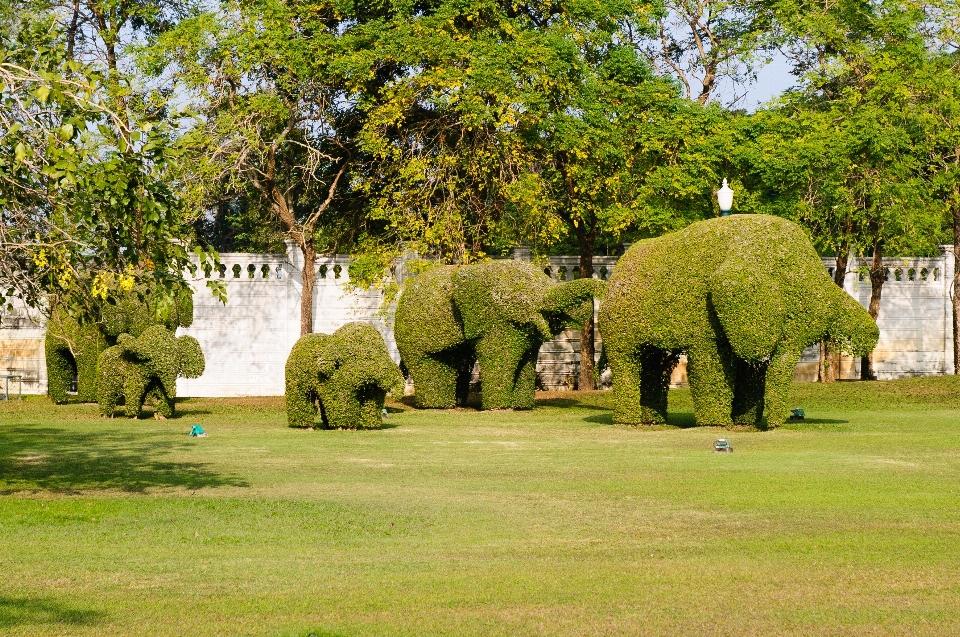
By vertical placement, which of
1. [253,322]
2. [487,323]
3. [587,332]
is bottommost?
[587,332]

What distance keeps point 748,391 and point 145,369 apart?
11.2 m

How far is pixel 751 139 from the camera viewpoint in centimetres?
2991

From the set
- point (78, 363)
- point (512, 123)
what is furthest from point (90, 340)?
point (512, 123)

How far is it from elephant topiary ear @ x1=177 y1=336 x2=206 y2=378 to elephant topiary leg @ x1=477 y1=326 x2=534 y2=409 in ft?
18.6

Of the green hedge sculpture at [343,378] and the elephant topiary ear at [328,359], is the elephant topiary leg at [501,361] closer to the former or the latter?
the green hedge sculpture at [343,378]

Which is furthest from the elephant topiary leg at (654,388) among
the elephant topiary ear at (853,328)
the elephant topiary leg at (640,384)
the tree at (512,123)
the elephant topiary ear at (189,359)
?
the elephant topiary ear at (189,359)

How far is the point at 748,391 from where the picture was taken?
69.5ft

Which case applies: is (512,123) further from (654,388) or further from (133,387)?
(133,387)

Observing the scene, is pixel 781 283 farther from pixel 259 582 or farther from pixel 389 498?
pixel 259 582

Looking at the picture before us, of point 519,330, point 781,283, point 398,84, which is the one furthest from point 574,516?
point 398,84

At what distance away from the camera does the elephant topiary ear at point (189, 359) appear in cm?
2394

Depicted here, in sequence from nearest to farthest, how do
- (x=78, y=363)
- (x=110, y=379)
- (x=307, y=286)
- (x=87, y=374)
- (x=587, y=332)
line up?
(x=110, y=379) → (x=78, y=363) → (x=87, y=374) → (x=307, y=286) → (x=587, y=332)

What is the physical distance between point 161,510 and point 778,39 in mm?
23512

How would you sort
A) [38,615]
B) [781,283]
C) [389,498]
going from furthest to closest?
1. [781,283]
2. [389,498]
3. [38,615]
